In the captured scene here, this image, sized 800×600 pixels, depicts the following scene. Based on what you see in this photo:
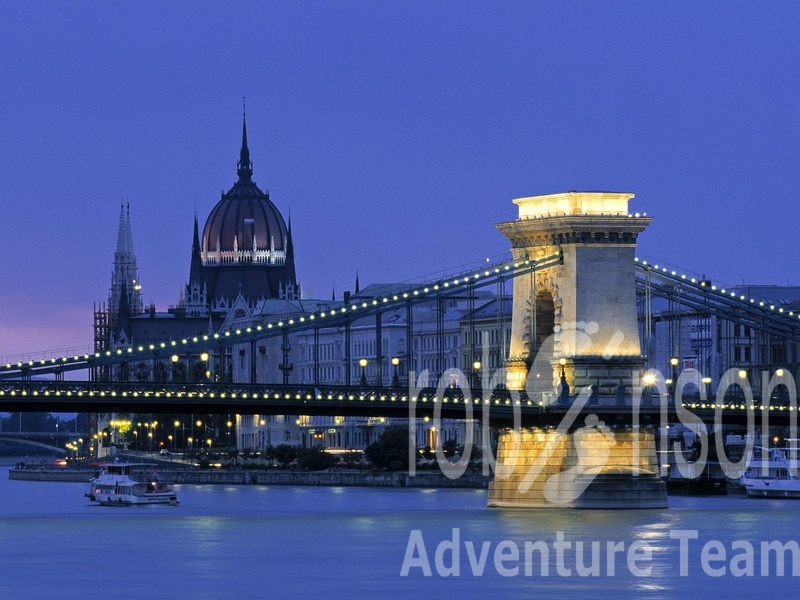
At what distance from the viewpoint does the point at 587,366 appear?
100125mm

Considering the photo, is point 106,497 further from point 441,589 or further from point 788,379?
point 441,589

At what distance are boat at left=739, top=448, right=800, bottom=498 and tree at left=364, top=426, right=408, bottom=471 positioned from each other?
132ft

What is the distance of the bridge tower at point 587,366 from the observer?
99.1m

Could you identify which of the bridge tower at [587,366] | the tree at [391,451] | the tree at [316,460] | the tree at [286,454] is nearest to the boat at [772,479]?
the bridge tower at [587,366]

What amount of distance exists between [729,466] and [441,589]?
2837 inches

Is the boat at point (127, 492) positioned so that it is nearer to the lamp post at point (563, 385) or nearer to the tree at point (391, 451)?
the lamp post at point (563, 385)

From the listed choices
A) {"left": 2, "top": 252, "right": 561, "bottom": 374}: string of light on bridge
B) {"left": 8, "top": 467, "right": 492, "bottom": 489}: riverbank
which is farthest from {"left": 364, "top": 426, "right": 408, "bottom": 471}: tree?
{"left": 2, "top": 252, "right": 561, "bottom": 374}: string of light on bridge

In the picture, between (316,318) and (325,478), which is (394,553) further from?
(325,478)

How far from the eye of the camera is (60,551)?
8138 centimetres

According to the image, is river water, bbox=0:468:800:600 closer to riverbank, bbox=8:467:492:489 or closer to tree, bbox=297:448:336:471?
riverbank, bbox=8:467:492:489

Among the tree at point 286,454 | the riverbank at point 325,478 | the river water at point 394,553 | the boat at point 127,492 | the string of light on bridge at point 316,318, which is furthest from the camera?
the tree at point 286,454

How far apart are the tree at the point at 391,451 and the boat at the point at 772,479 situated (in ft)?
132

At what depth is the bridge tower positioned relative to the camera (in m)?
99.1

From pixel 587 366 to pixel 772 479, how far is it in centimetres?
2876
